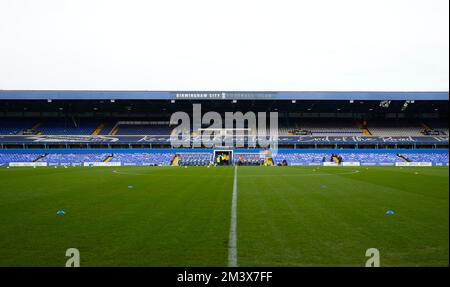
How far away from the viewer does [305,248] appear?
200 inches

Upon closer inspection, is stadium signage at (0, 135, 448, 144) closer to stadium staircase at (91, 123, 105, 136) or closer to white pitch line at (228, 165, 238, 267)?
stadium staircase at (91, 123, 105, 136)

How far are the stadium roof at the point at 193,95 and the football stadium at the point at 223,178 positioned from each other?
160 mm

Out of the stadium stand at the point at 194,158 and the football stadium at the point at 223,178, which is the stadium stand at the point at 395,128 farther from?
the stadium stand at the point at 194,158

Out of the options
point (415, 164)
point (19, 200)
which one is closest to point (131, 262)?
point (19, 200)

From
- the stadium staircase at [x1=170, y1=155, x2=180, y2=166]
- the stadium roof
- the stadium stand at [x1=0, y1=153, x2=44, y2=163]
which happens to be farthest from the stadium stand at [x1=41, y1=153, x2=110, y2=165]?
the stadium staircase at [x1=170, y1=155, x2=180, y2=166]

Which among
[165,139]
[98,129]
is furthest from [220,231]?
[98,129]

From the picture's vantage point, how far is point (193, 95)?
48.5 metres

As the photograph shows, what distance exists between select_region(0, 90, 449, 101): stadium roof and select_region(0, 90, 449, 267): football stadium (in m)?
0.16

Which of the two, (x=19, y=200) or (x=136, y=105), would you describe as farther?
(x=136, y=105)

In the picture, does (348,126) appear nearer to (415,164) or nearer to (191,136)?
(415,164)

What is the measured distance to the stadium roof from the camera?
48.3 m

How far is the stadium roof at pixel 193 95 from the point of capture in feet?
159

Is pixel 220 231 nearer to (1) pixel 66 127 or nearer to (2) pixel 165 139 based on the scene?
(2) pixel 165 139

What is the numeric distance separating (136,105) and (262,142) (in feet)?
65.7
